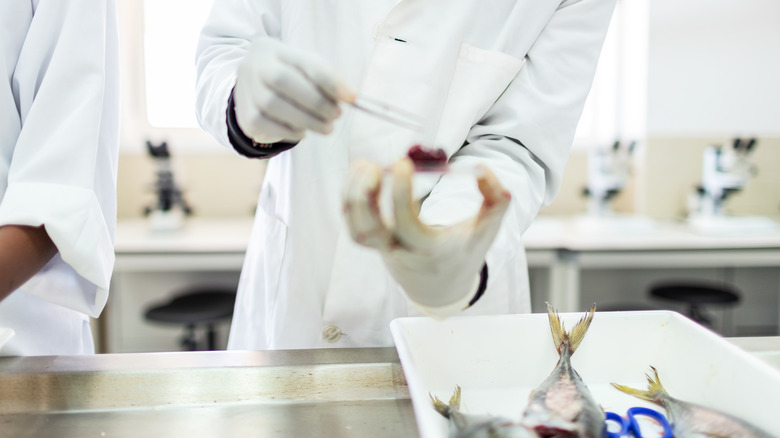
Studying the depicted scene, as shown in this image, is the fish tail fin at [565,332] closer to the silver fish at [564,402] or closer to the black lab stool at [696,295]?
the silver fish at [564,402]

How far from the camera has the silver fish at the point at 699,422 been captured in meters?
0.61

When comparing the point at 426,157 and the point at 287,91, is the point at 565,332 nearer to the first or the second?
the point at 426,157

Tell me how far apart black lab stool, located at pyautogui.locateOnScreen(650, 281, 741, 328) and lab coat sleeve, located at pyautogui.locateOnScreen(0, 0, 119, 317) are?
2.42 m

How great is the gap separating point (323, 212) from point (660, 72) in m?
2.52

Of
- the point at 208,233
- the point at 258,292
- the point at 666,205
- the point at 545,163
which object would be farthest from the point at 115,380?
the point at 666,205

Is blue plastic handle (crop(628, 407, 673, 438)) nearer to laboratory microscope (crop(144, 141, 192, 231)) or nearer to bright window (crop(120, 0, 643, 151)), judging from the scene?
laboratory microscope (crop(144, 141, 192, 231))

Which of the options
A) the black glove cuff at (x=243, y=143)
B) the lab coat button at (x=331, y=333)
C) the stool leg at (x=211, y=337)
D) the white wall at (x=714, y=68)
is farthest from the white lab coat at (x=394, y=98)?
the white wall at (x=714, y=68)

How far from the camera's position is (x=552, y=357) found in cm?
77

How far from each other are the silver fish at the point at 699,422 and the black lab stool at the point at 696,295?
2026 mm

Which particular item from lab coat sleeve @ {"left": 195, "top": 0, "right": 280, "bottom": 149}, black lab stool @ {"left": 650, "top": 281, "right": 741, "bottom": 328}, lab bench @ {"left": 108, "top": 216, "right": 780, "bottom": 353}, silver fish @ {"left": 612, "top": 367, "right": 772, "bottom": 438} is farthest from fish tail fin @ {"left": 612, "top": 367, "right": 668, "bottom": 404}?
black lab stool @ {"left": 650, "top": 281, "right": 741, "bottom": 328}

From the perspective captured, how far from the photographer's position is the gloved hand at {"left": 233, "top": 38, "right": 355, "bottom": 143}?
2.09 ft

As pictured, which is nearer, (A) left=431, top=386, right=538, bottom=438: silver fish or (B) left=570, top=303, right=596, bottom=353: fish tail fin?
(A) left=431, top=386, right=538, bottom=438: silver fish

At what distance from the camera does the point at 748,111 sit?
9.66ft

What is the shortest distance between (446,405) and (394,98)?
0.52 metres
